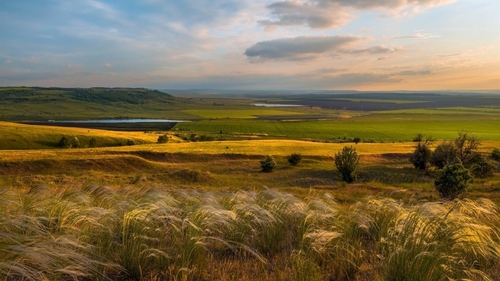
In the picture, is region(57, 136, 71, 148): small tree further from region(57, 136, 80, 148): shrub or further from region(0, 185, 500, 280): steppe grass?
region(0, 185, 500, 280): steppe grass

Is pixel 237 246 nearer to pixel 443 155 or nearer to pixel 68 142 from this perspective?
pixel 443 155

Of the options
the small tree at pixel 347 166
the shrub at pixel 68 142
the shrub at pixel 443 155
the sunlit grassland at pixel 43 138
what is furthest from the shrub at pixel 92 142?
the shrub at pixel 443 155

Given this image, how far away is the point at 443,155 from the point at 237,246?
41.1 meters

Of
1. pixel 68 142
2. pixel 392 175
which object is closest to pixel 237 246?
pixel 392 175

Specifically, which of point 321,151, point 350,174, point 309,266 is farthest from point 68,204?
point 321,151

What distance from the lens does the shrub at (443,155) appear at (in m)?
38.9

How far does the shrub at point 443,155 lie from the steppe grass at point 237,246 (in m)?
36.7

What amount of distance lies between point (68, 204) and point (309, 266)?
4.52 metres

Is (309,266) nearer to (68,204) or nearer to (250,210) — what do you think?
(250,210)

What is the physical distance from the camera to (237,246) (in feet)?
17.4

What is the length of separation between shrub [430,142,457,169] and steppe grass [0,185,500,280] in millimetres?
36676

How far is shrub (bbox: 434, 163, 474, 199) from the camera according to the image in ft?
61.9

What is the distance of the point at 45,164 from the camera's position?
33469 millimetres

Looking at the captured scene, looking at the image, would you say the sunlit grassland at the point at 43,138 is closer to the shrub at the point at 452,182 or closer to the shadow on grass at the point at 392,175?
the shadow on grass at the point at 392,175
